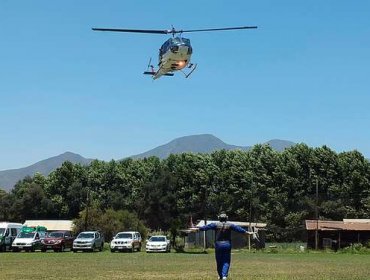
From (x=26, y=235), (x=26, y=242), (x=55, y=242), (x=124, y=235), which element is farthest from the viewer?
(x=124, y=235)

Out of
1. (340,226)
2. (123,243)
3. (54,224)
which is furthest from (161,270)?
(54,224)

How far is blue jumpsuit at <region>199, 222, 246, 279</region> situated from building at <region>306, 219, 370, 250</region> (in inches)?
2181

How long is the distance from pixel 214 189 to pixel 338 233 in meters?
26.6

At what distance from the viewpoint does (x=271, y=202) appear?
284 ft

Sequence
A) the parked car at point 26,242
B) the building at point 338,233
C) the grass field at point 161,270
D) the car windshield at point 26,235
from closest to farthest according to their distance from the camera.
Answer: the grass field at point 161,270, the parked car at point 26,242, the car windshield at point 26,235, the building at point 338,233

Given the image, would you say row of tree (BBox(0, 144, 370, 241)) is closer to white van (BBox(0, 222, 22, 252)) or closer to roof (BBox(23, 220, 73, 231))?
roof (BBox(23, 220, 73, 231))

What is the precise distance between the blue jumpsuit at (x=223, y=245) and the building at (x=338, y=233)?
55397 mm

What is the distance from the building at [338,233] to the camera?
6881cm

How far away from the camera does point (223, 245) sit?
Result: 14.7 metres

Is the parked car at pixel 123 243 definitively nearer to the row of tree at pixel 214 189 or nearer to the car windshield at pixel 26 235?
the car windshield at pixel 26 235

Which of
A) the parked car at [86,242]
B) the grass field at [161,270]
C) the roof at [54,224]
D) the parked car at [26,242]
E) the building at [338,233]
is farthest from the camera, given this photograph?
the roof at [54,224]

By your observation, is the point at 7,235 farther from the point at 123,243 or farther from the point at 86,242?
the point at 123,243

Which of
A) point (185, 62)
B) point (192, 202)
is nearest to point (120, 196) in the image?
point (192, 202)

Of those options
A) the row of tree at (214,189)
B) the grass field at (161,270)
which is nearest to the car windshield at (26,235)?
the grass field at (161,270)
